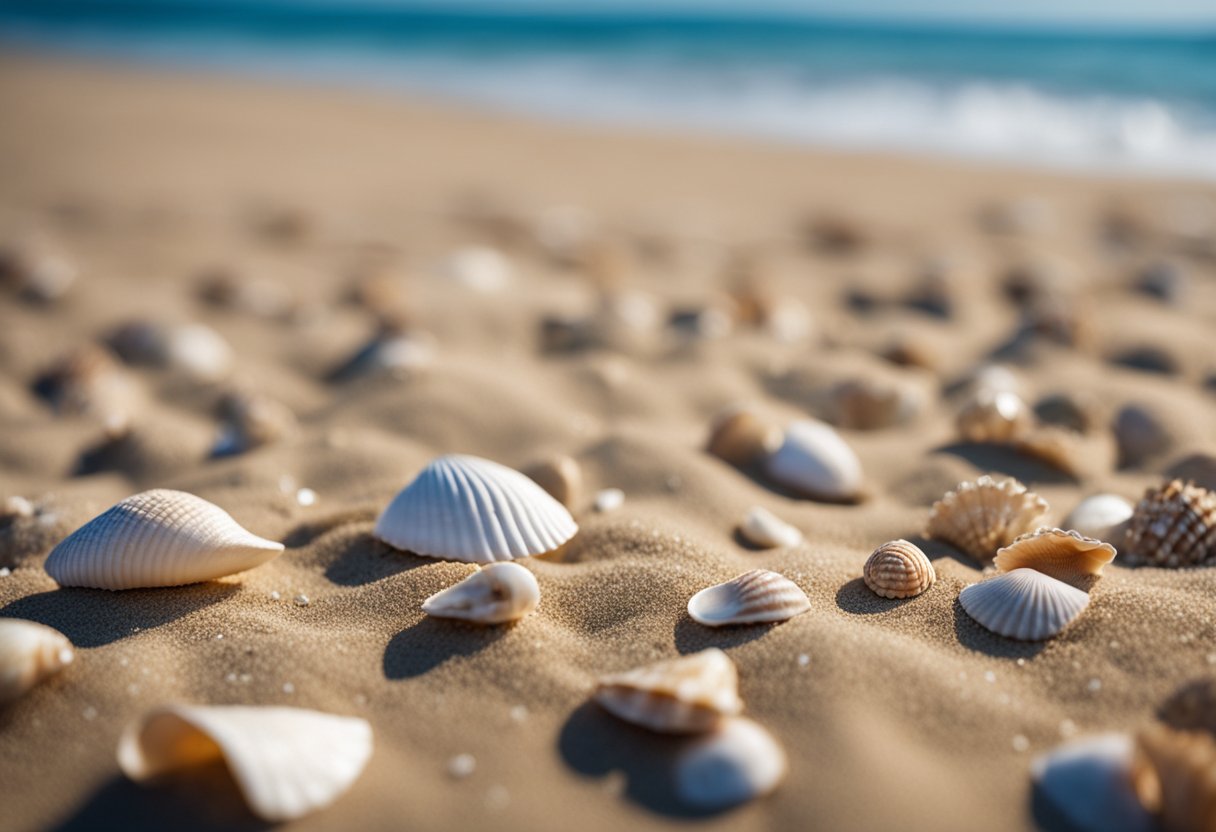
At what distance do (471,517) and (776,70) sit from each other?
1160cm

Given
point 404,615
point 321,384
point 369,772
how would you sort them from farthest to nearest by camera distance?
point 321,384, point 404,615, point 369,772

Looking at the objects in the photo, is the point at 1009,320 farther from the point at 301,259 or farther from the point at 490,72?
the point at 490,72

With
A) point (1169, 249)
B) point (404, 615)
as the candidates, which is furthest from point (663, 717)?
A: point (1169, 249)

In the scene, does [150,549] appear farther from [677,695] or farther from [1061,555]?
[1061,555]

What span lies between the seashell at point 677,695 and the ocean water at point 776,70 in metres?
6.86

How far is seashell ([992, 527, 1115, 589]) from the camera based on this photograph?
173 centimetres

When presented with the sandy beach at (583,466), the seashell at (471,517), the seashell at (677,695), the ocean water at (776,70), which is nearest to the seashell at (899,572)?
the sandy beach at (583,466)

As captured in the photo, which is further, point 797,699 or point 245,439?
point 245,439

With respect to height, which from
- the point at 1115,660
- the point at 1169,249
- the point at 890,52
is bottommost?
the point at 1115,660

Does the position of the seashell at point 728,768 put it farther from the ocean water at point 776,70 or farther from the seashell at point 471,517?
the ocean water at point 776,70

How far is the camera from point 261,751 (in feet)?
4.21

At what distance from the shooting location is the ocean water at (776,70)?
822 centimetres

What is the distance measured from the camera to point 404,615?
67.0 inches

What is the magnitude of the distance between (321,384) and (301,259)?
1.53 metres
